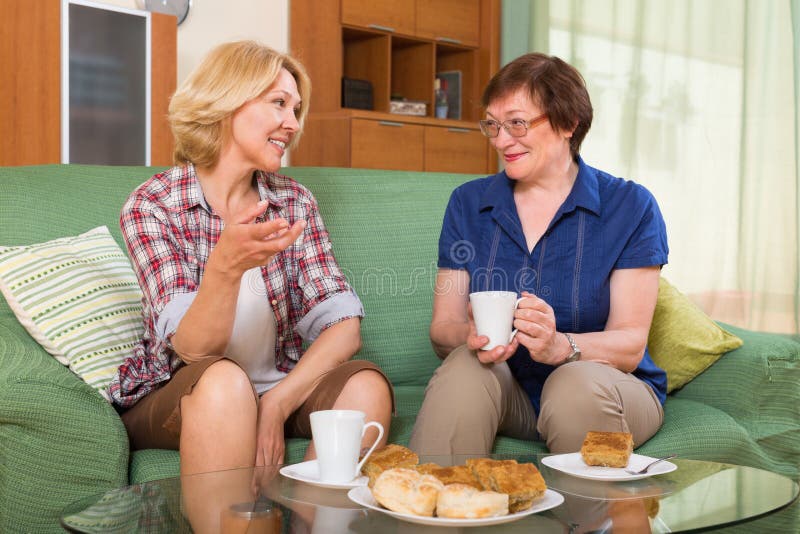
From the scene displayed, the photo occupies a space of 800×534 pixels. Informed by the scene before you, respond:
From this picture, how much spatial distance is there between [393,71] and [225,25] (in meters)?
1.15

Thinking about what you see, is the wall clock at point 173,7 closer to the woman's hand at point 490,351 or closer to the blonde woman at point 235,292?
the blonde woman at point 235,292

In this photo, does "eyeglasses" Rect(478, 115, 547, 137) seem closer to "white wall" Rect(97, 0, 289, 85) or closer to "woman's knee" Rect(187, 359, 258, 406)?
"woman's knee" Rect(187, 359, 258, 406)

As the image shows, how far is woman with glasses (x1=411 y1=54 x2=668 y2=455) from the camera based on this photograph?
162 cm

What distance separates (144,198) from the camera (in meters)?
1.75

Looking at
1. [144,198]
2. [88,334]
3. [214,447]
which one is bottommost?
[214,447]

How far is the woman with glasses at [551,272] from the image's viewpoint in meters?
1.62

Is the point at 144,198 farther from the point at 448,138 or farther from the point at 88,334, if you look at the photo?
the point at 448,138

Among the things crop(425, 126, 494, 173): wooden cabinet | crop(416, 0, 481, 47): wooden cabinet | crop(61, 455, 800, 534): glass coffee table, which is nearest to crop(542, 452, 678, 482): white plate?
crop(61, 455, 800, 534): glass coffee table

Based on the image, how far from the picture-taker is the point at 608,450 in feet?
4.07

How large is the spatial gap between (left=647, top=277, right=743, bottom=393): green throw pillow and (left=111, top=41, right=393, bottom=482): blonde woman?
71 cm

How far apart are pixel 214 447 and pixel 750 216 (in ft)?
10.8

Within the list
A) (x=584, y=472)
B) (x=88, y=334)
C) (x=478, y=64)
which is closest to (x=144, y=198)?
(x=88, y=334)

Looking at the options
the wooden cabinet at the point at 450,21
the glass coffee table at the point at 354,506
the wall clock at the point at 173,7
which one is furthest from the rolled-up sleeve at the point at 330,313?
the wooden cabinet at the point at 450,21

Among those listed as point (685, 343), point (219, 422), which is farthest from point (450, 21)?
point (219, 422)
